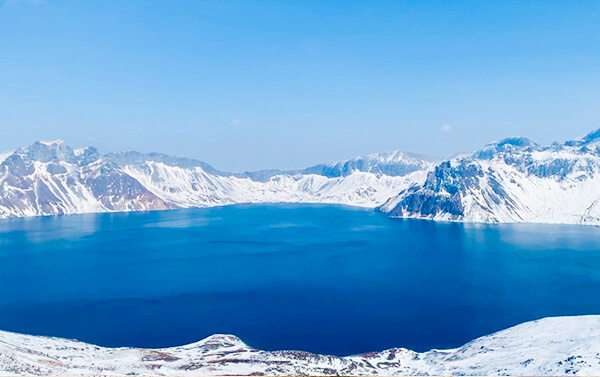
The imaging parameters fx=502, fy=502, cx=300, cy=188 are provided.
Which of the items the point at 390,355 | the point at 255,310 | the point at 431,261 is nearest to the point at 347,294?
the point at 255,310

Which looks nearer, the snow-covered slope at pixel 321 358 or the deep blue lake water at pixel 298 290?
the snow-covered slope at pixel 321 358

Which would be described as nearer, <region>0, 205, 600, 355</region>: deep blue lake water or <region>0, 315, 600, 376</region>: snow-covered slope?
<region>0, 315, 600, 376</region>: snow-covered slope

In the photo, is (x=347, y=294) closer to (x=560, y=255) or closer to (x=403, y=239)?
(x=560, y=255)

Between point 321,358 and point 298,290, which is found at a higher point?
point 321,358

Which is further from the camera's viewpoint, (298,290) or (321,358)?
(298,290)
